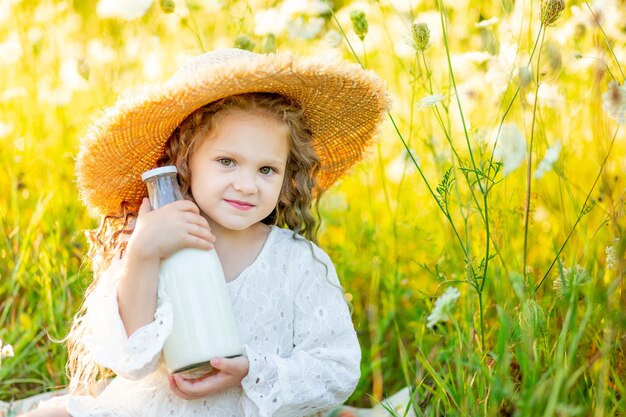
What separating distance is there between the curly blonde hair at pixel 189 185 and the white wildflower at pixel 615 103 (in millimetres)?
640

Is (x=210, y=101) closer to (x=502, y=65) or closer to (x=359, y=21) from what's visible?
Answer: (x=359, y=21)

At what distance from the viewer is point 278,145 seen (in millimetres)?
1826

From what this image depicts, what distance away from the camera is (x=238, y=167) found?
1.78 metres

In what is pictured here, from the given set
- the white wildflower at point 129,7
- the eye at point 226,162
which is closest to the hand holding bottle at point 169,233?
the eye at point 226,162

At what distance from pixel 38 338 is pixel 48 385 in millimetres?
129

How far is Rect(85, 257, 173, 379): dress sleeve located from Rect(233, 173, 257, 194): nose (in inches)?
10.1

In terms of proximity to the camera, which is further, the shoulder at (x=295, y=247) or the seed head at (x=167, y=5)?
the seed head at (x=167, y=5)

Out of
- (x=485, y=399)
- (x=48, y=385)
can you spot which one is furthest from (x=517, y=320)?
(x=48, y=385)

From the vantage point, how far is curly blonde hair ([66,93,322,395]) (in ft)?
5.97

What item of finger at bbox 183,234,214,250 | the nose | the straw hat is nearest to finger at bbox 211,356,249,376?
finger at bbox 183,234,214,250

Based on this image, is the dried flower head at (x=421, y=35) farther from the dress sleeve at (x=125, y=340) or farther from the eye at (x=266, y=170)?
the dress sleeve at (x=125, y=340)

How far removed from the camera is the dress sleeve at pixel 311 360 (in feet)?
5.65

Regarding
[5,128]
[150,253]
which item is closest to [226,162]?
[150,253]

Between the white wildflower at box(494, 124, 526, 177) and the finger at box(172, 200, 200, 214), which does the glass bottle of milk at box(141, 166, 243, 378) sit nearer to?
the finger at box(172, 200, 200, 214)
